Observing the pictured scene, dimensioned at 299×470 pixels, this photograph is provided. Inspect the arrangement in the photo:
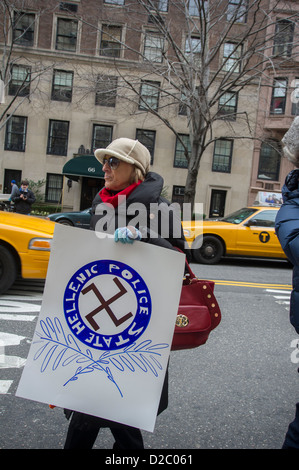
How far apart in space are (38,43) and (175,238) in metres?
23.1

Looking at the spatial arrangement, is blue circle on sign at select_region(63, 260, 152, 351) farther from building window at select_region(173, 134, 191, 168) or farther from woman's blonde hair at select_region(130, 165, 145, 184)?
building window at select_region(173, 134, 191, 168)


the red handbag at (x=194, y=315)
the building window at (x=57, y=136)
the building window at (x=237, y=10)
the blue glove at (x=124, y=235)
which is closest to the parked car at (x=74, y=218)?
the building window at (x=237, y=10)

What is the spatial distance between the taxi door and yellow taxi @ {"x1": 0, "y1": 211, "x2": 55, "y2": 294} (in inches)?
239

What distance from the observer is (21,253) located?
5523 mm

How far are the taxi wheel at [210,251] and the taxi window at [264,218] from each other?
1148mm

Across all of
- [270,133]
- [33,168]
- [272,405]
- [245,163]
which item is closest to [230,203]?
[245,163]

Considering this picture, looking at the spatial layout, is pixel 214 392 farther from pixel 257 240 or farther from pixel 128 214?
pixel 257 240

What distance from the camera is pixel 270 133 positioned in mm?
22812

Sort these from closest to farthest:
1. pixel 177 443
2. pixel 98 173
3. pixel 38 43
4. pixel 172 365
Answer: pixel 177 443, pixel 172 365, pixel 98 173, pixel 38 43

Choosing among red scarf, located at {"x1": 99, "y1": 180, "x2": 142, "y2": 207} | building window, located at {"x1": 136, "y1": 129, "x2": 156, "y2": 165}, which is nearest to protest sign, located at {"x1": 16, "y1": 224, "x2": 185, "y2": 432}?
red scarf, located at {"x1": 99, "y1": 180, "x2": 142, "y2": 207}

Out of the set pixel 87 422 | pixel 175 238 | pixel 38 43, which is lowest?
pixel 87 422

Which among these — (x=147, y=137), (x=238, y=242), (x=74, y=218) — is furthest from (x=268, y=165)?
(x=238, y=242)

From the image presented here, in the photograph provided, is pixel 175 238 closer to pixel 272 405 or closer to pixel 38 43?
pixel 272 405

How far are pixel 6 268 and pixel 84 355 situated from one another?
4.01 meters
